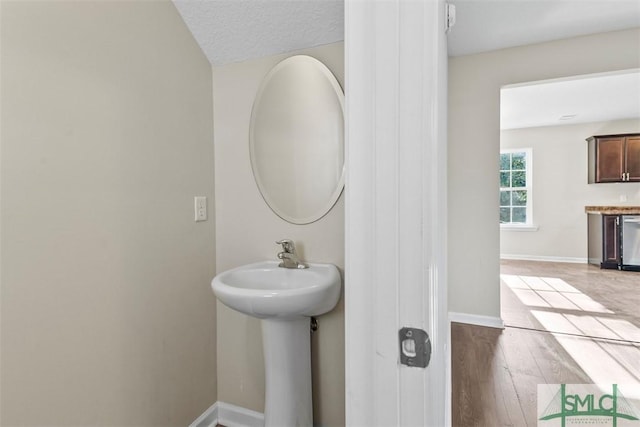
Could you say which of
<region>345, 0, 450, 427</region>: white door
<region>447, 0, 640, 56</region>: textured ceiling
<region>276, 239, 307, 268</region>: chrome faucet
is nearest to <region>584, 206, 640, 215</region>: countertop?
<region>447, 0, 640, 56</region>: textured ceiling

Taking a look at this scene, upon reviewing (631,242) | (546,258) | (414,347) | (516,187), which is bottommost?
(546,258)

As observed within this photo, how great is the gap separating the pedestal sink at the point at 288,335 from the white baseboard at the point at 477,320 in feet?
6.74

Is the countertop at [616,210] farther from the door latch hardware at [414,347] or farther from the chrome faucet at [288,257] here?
the door latch hardware at [414,347]

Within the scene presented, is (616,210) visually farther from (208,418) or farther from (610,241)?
(208,418)

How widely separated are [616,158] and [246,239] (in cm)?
648

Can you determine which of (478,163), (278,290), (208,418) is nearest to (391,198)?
(278,290)

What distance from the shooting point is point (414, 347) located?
1.47 ft

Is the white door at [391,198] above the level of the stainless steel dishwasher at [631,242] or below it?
above

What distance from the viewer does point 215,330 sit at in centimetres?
176

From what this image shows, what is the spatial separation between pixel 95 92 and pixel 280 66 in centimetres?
80

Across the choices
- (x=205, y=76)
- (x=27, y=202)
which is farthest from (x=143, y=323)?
(x=205, y=76)

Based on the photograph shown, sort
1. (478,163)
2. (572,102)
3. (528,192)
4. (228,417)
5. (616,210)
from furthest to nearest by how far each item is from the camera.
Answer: (528,192) < (616,210) < (572,102) < (478,163) < (228,417)

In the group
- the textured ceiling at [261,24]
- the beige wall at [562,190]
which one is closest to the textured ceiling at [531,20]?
the textured ceiling at [261,24]

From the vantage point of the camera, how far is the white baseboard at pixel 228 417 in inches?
65.2
